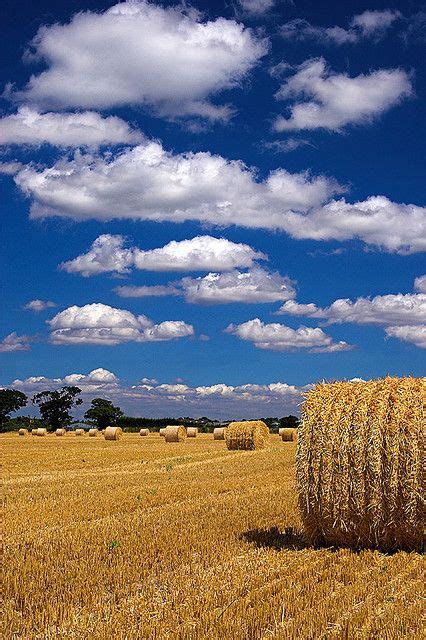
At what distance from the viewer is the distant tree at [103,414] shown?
291ft

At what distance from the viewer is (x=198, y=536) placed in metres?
10.3

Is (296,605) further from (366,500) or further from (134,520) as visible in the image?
(134,520)

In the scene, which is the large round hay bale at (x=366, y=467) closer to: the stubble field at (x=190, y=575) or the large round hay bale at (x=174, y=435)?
the stubble field at (x=190, y=575)

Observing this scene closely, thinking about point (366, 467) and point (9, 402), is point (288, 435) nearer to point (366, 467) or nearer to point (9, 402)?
point (366, 467)

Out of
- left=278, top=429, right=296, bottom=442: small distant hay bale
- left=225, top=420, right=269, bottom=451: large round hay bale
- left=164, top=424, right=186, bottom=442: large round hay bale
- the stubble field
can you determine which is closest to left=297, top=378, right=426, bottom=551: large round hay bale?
the stubble field

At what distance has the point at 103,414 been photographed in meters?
88.7

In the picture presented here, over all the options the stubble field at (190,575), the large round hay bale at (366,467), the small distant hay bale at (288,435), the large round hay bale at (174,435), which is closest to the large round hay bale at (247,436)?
the large round hay bale at (174,435)

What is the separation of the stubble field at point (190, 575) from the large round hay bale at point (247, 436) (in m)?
16.9

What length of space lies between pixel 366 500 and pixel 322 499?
61cm

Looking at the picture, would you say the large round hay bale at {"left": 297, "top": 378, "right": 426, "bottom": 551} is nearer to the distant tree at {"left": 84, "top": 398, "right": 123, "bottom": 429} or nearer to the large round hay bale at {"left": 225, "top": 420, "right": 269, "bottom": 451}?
the large round hay bale at {"left": 225, "top": 420, "right": 269, "bottom": 451}

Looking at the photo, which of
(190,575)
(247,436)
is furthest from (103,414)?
(190,575)

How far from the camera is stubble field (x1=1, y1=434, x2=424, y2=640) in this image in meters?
6.29

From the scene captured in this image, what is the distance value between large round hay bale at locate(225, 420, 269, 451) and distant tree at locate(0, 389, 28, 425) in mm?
57767

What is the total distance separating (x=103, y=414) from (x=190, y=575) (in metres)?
82.3
